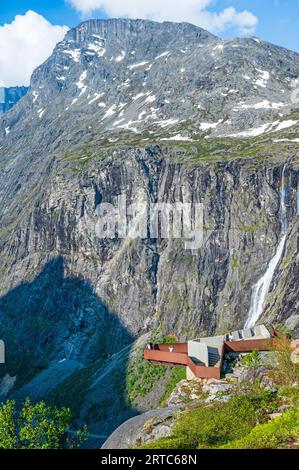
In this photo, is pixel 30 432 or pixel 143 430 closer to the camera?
pixel 143 430

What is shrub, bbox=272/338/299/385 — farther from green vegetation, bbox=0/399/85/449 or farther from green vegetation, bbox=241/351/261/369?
green vegetation, bbox=0/399/85/449

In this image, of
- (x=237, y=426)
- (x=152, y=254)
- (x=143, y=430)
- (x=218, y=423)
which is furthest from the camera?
(x=152, y=254)

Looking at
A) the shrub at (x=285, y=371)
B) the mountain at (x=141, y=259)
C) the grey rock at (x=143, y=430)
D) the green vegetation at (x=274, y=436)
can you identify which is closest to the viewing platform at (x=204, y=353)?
the shrub at (x=285, y=371)

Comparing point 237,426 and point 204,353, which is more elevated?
point 204,353

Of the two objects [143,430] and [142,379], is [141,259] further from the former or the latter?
[143,430]

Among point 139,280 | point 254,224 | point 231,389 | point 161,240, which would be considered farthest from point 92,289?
point 231,389

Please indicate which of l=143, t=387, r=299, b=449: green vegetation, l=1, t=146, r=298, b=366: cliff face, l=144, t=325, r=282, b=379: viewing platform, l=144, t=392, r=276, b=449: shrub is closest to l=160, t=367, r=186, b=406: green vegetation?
l=1, t=146, r=298, b=366: cliff face

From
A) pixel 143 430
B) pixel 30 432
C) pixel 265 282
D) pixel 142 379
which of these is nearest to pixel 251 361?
pixel 143 430
